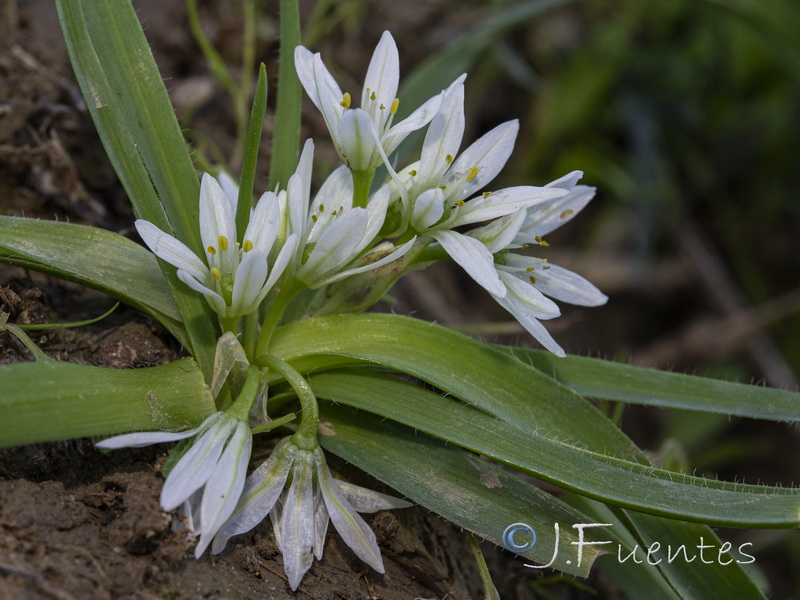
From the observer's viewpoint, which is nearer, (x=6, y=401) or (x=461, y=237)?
(x=6, y=401)

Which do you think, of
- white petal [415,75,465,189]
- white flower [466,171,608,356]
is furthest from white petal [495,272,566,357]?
white petal [415,75,465,189]

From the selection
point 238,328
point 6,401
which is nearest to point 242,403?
point 238,328

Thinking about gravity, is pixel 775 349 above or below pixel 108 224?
below

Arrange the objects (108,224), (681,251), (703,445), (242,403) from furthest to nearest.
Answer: (681,251), (703,445), (108,224), (242,403)

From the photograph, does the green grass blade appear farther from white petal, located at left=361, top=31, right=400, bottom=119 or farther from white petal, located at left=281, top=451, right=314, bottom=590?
white petal, located at left=281, top=451, right=314, bottom=590

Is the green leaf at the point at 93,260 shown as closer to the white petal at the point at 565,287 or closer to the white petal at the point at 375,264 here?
the white petal at the point at 375,264

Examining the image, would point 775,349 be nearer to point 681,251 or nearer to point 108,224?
point 681,251
